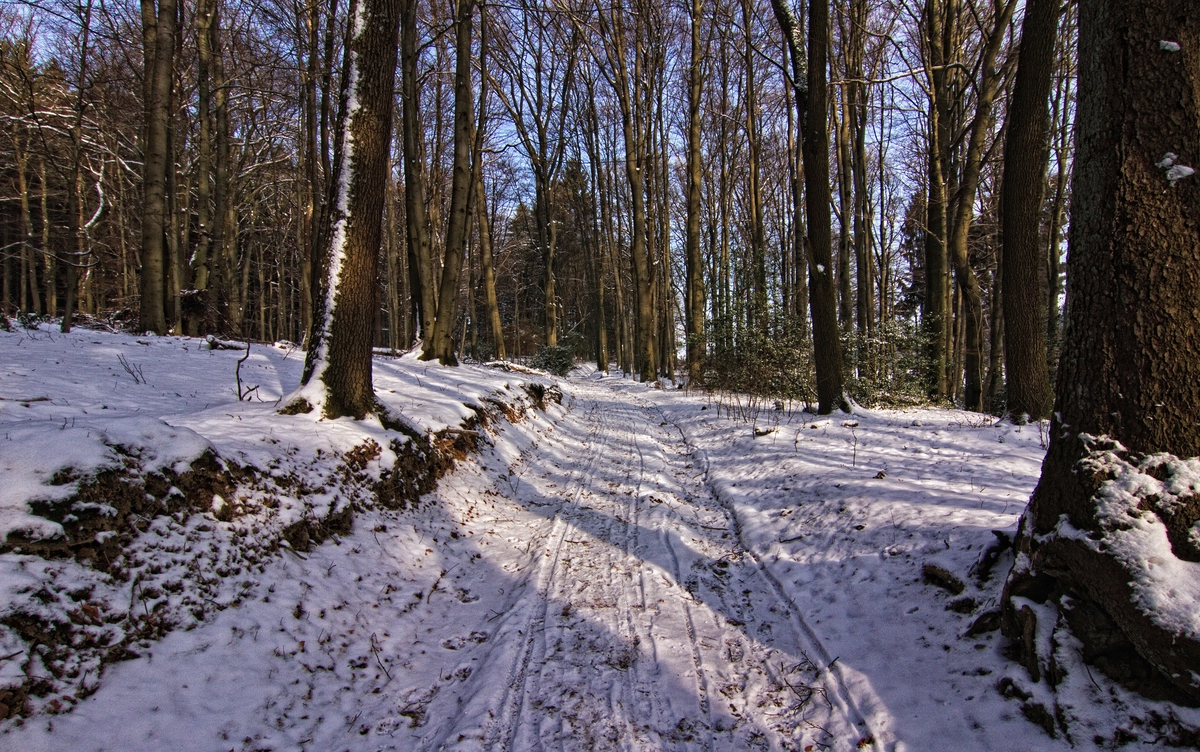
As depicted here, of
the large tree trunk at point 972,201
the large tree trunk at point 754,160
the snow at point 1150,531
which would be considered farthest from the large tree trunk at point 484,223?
the snow at point 1150,531

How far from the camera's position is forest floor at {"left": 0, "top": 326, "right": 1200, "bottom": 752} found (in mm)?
2441

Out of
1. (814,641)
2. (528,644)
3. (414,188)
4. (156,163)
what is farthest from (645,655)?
(414,188)

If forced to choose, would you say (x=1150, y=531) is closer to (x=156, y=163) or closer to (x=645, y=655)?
(x=645, y=655)

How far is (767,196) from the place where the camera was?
90.8ft

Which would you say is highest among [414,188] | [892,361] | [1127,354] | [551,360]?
[414,188]

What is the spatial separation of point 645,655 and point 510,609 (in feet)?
3.70

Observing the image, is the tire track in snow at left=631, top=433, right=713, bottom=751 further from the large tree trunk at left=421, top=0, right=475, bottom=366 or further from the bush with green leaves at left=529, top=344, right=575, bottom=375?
the bush with green leaves at left=529, top=344, right=575, bottom=375

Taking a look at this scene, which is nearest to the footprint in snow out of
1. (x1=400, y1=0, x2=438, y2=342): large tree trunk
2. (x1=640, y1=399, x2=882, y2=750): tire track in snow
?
(x1=640, y1=399, x2=882, y2=750): tire track in snow

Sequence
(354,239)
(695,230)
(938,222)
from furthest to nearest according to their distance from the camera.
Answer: (695,230) < (938,222) < (354,239)

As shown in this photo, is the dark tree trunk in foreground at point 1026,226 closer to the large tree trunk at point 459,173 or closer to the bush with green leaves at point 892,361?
the bush with green leaves at point 892,361

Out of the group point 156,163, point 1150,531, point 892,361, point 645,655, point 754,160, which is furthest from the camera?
point 754,160

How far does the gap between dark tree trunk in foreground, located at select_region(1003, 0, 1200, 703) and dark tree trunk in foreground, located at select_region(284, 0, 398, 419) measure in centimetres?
570

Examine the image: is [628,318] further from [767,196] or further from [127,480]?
[127,480]

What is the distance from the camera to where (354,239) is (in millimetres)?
5520
